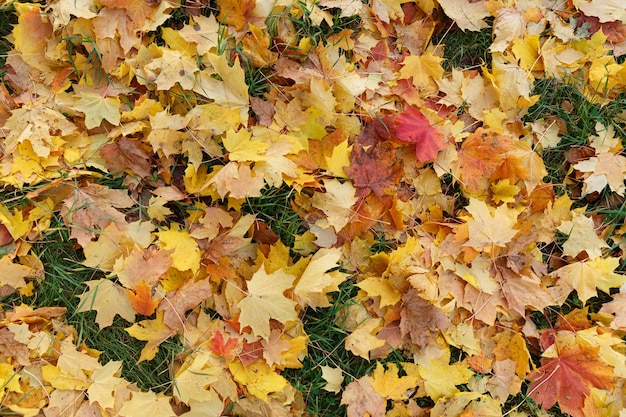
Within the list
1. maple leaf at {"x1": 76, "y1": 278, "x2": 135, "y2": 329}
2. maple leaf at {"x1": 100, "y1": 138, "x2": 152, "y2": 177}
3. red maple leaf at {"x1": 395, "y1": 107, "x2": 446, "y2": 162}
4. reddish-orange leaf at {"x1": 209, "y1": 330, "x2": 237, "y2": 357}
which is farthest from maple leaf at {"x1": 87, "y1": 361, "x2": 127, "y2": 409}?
red maple leaf at {"x1": 395, "y1": 107, "x2": 446, "y2": 162}

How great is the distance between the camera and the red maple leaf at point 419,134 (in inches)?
76.3

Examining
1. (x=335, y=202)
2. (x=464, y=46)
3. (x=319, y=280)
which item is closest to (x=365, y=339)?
(x=319, y=280)

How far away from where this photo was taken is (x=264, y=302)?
70.8 inches

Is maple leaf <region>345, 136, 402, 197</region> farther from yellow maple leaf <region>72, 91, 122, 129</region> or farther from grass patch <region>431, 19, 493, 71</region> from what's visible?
yellow maple leaf <region>72, 91, 122, 129</region>

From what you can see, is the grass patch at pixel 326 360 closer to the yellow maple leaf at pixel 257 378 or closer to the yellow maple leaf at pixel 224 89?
the yellow maple leaf at pixel 257 378

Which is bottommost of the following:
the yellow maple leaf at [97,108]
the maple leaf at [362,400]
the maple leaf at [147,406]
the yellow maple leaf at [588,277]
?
the maple leaf at [362,400]

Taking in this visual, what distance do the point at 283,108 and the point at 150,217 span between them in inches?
24.6

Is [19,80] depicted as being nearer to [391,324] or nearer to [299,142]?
[299,142]

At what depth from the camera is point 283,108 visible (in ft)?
6.33

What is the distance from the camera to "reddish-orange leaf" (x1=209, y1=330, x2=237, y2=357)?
1.82m

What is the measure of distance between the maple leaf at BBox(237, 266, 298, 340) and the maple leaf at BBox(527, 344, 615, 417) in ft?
3.17

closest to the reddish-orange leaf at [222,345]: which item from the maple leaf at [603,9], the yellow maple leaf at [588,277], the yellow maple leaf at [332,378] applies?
the yellow maple leaf at [332,378]

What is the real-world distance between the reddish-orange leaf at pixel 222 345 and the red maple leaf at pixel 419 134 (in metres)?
0.95

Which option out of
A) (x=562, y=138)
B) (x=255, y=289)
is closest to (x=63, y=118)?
(x=255, y=289)
